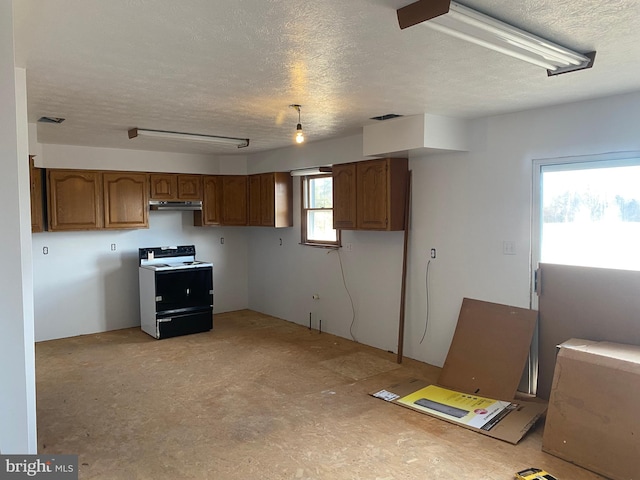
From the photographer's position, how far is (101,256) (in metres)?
6.12

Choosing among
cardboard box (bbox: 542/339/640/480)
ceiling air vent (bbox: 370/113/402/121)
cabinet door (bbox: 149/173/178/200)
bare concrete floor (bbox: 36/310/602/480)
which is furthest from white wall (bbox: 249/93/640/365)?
cabinet door (bbox: 149/173/178/200)

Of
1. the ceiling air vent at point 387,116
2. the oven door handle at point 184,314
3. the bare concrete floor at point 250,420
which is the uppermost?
the ceiling air vent at point 387,116

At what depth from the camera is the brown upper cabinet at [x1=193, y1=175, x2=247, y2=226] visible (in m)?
6.74

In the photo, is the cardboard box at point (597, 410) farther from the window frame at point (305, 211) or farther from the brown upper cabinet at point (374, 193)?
the window frame at point (305, 211)

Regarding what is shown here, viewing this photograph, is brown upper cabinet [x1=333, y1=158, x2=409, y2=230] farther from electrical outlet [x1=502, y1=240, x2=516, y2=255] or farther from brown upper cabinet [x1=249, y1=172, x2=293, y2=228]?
brown upper cabinet [x1=249, y1=172, x2=293, y2=228]

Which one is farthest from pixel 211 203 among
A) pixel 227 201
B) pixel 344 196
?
pixel 344 196

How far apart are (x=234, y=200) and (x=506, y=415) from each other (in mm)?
4769

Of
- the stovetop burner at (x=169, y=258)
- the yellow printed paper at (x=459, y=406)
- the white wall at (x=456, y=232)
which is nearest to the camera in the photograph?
the yellow printed paper at (x=459, y=406)

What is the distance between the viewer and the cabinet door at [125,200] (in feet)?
19.2

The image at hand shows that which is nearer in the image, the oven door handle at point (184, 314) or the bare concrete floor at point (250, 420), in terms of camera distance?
the bare concrete floor at point (250, 420)

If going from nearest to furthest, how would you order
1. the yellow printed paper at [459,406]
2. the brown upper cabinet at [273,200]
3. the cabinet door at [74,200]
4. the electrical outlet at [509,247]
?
1. the yellow printed paper at [459,406]
2. the electrical outlet at [509,247]
3. the cabinet door at [74,200]
4. the brown upper cabinet at [273,200]

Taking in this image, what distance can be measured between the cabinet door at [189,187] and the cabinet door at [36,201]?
67.4 inches

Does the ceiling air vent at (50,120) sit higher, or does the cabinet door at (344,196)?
the ceiling air vent at (50,120)

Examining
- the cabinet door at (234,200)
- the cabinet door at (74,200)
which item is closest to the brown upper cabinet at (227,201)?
the cabinet door at (234,200)
